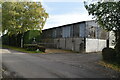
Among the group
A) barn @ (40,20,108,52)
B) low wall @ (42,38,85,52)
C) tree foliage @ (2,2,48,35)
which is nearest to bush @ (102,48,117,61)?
barn @ (40,20,108,52)

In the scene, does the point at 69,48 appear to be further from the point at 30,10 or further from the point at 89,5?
the point at 89,5

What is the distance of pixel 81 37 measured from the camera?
2605 centimetres

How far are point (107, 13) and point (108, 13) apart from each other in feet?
0.28

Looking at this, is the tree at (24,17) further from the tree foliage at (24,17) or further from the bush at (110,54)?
the bush at (110,54)

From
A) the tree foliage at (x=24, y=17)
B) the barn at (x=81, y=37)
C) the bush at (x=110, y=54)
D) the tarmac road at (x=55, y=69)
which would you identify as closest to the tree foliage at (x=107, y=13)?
the bush at (x=110, y=54)

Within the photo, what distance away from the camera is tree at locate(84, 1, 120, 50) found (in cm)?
1212

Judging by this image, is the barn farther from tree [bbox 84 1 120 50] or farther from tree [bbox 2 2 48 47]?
tree [bbox 84 1 120 50]

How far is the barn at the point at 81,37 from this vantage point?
1012 inches

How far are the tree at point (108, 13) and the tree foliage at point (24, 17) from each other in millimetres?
16976

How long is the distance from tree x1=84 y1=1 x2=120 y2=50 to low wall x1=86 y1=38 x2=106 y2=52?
11786 mm

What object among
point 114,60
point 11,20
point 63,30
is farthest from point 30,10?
point 114,60

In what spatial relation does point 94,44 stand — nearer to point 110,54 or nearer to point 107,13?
point 110,54

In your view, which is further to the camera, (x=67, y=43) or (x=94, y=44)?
(x=67, y=43)

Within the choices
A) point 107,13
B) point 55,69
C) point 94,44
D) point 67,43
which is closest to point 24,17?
point 67,43
